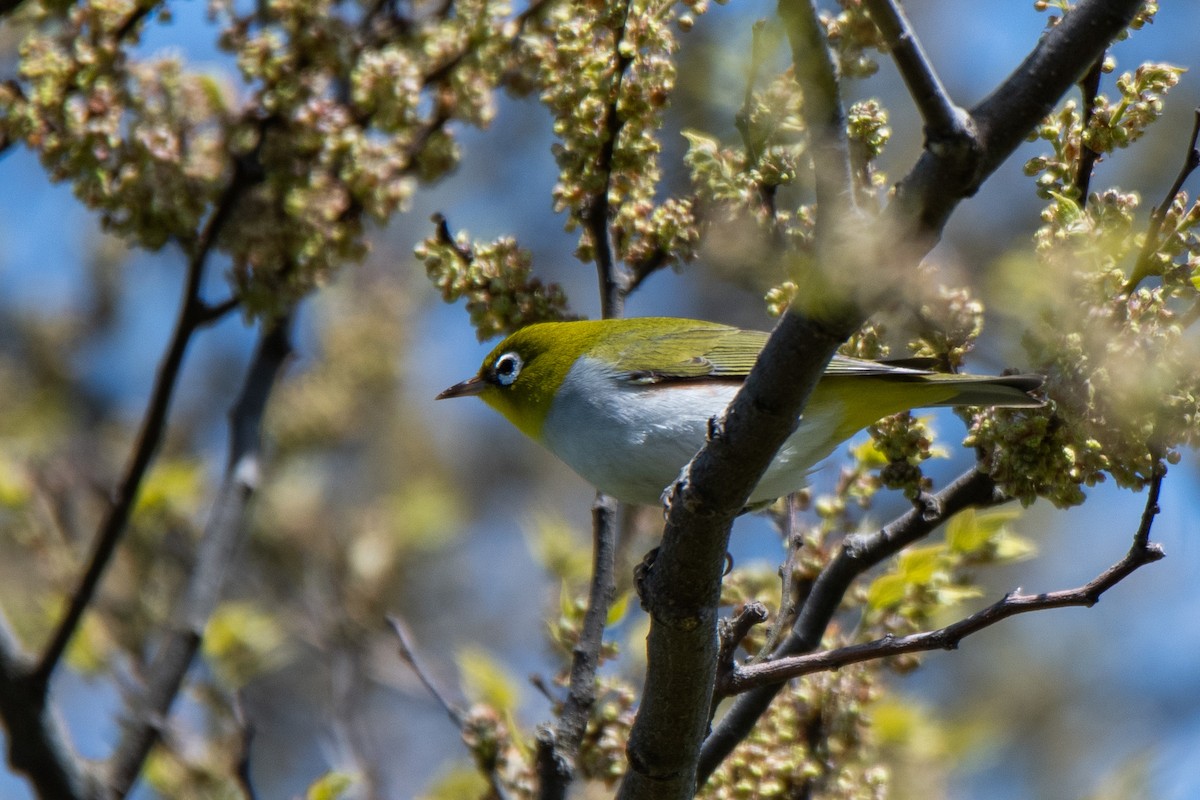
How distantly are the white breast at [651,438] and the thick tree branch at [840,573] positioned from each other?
0.97 ft

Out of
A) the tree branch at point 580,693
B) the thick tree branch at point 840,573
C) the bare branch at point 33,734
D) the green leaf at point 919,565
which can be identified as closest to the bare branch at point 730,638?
the thick tree branch at point 840,573

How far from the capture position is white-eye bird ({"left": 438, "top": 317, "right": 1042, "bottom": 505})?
2.84 metres

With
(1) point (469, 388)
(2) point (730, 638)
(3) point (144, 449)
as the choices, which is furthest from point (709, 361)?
(3) point (144, 449)

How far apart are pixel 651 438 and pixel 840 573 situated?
58cm

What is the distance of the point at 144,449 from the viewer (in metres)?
3.48

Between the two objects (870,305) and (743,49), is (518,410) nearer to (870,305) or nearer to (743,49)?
(743,49)

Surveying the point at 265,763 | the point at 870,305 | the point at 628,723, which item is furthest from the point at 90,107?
the point at 265,763

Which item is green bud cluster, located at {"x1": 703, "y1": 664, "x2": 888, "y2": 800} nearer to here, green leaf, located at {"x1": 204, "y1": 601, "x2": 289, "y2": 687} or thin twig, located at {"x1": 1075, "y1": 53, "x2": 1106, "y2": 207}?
thin twig, located at {"x1": 1075, "y1": 53, "x2": 1106, "y2": 207}

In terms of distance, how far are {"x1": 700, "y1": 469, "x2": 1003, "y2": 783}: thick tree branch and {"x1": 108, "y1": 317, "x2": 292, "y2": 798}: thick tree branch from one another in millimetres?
1598

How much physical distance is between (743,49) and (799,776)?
1.62 meters

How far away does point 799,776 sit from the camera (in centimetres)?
279

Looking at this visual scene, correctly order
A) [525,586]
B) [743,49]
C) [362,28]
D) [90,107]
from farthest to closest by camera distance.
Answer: [525,586], [362,28], [90,107], [743,49]

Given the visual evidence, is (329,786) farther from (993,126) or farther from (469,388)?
(993,126)

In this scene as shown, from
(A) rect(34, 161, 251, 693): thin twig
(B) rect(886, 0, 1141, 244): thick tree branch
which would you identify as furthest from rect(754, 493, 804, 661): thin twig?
(A) rect(34, 161, 251, 693): thin twig
